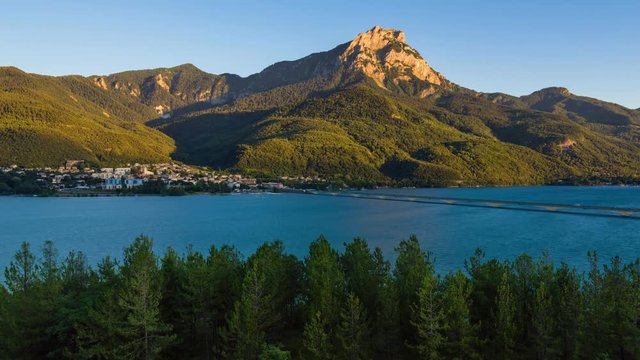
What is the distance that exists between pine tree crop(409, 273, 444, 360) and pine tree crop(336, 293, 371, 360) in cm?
301

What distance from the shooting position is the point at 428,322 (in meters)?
31.0

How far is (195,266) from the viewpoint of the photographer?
3769 cm

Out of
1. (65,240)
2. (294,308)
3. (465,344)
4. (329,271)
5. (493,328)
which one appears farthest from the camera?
(65,240)

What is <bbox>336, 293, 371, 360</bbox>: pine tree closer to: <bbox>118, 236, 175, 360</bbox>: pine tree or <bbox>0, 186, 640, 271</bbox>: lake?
<bbox>118, 236, 175, 360</bbox>: pine tree

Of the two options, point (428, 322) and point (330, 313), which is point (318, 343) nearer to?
point (330, 313)

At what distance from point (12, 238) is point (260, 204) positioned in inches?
3093

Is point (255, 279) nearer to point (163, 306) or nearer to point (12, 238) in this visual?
point (163, 306)

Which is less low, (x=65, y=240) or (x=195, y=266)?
(x=195, y=266)

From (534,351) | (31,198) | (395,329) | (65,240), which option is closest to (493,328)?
(534,351)

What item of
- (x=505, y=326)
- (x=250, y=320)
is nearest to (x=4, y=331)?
(x=250, y=320)

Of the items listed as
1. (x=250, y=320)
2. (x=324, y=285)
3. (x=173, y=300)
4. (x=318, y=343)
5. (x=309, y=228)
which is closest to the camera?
(x=318, y=343)

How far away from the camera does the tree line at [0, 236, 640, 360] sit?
3067 centimetres

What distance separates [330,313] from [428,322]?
626 centimetres

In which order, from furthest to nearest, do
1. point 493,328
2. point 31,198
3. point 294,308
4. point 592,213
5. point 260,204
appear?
point 31,198 < point 260,204 < point 592,213 < point 294,308 < point 493,328
